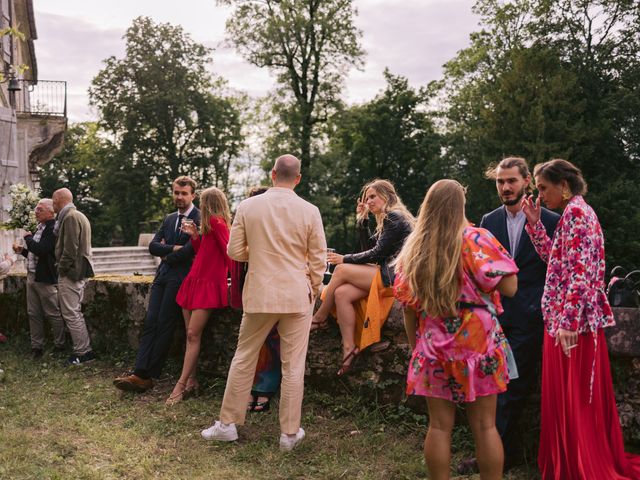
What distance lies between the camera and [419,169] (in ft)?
113

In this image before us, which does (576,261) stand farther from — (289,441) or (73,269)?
(73,269)

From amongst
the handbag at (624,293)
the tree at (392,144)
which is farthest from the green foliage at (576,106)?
the handbag at (624,293)

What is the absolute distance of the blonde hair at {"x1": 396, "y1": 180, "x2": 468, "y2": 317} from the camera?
297 cm

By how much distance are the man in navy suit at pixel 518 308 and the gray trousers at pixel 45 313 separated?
5.56 m

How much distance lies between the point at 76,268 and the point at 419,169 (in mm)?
29041

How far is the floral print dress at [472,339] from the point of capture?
117 inches

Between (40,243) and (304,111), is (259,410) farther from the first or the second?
(304,111)

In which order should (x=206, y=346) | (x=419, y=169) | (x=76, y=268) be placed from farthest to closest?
(x=419, y=169) < (x=76, y=268) < (x=206, y=346)

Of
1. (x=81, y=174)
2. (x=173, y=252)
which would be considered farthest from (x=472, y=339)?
(x=81, y=174)

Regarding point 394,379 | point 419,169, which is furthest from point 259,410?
point 419,169

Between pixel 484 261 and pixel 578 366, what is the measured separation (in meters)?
1.08

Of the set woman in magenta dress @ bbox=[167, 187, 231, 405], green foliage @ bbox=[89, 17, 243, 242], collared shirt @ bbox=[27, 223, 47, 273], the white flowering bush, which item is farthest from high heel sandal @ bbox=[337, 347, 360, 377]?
green foliage @ bbox=[89, 17, 243, 242]

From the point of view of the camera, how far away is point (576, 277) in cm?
343

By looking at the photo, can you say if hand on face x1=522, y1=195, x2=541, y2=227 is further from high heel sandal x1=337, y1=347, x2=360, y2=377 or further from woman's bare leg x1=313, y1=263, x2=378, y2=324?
high heel sandal x1=337, y1=347, x2=360, y2=377
